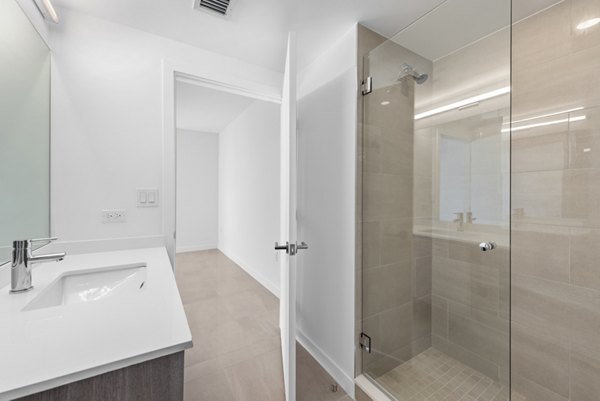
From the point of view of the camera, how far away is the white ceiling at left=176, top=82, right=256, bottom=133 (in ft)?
9.80

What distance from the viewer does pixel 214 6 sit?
1.42 metres

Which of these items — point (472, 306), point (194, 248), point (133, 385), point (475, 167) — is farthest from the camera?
point (194, 248)

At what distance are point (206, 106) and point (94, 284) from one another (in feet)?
9.48

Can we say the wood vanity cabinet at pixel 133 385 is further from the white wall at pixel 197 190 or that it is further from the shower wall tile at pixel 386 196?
the white wall at pixel 197 190

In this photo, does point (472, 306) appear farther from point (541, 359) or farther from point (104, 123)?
point (104, 123)

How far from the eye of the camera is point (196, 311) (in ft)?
7.98

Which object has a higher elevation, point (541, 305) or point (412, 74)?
point (412, 74)

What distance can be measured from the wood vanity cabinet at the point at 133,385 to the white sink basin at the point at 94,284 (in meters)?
0.52

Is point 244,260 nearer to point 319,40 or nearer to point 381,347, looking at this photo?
point 381,347

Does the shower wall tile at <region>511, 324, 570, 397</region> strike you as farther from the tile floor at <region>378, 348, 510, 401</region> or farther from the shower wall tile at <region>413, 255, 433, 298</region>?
the shower wall tile at <region>413, 255, 433, 298</region>

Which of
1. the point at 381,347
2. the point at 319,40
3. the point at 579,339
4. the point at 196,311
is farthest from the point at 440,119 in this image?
the point at 196,311

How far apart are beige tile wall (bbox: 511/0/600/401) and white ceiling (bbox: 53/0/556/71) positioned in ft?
0.85

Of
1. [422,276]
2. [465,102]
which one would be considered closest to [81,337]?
[422,276]

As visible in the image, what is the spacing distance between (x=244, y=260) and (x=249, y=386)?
2318 millimetres
